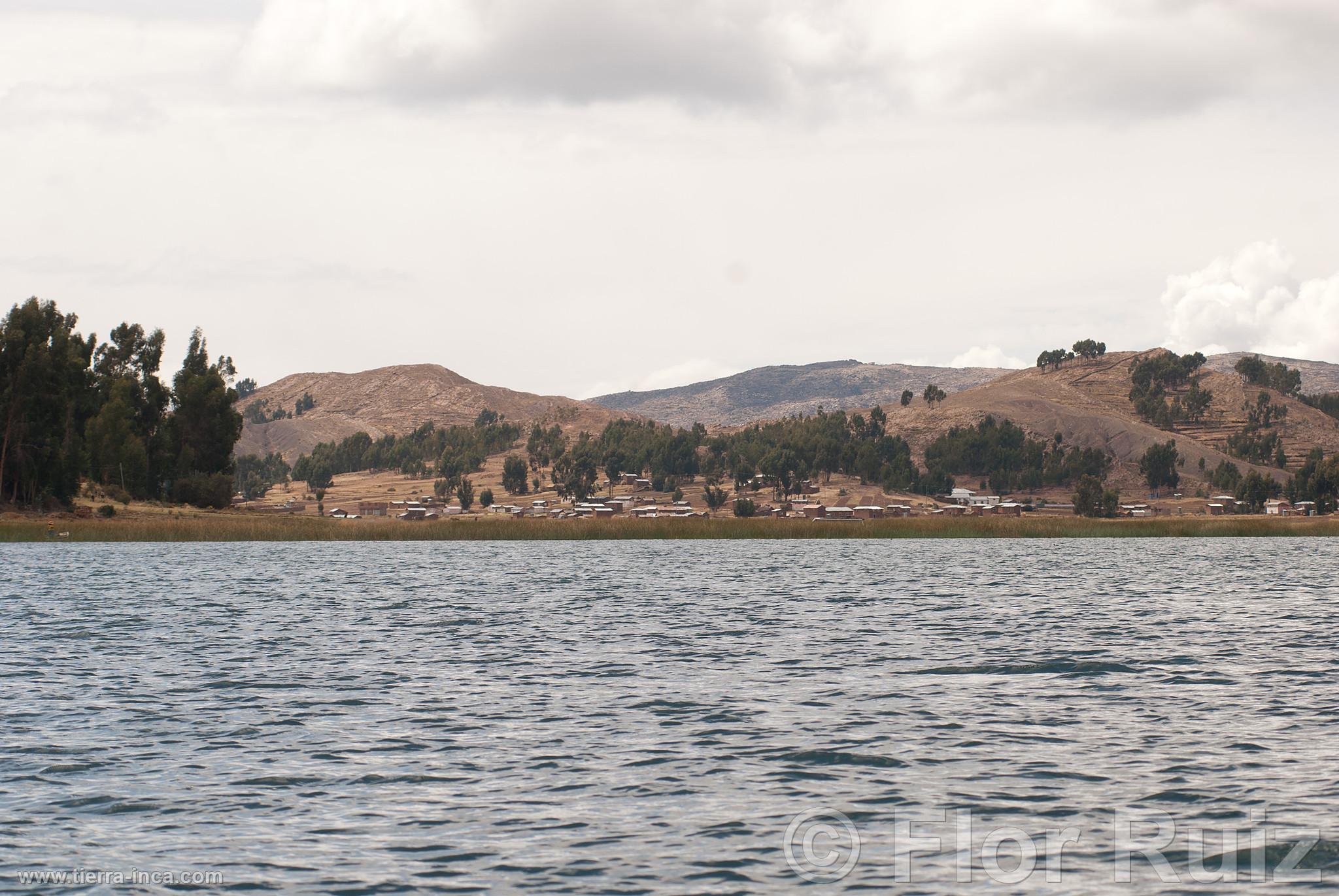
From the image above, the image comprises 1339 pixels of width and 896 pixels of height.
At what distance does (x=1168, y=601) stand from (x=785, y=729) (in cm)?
4581

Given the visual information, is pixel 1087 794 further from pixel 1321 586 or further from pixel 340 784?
pixel 1321 586

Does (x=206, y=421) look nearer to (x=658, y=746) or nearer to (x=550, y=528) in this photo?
(x=550, y=528)

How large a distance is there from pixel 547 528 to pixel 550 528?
36cm

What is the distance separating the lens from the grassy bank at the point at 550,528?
143 m

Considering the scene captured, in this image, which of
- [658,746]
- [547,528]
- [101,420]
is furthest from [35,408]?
[658,746]

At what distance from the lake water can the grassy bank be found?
8619cm

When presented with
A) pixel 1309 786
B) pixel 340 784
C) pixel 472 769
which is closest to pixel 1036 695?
pixel 1309 786

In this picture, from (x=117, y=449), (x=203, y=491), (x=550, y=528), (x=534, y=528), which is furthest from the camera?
(x=203, y=491)

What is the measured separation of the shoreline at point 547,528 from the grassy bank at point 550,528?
0.15 m

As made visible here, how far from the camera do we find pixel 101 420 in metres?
174

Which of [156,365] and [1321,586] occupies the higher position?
[156,365]

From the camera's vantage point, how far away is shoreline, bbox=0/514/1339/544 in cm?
14275

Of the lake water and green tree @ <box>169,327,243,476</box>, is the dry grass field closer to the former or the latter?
green tree @ <box>169,327,243,476</box>

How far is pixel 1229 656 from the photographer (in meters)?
41.1
